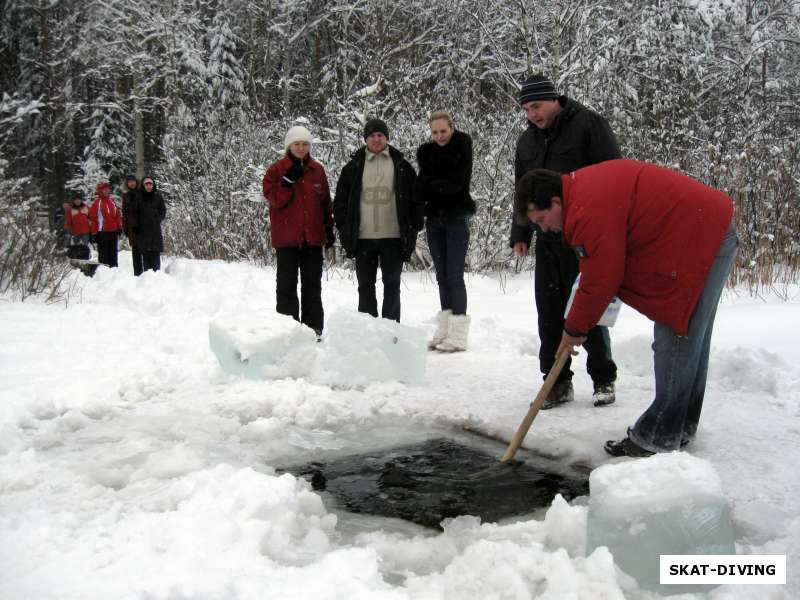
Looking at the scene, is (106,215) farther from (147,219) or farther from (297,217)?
(297,217)

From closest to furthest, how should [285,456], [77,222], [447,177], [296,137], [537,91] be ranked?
[285,456] < [537,91] < [447,177] < [296,137] < [77,222]

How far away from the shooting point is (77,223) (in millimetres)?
16203

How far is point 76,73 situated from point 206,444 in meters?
28.8

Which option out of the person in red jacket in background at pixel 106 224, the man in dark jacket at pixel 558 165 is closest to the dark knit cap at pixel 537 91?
the man in dark jacket at pixel 558 165

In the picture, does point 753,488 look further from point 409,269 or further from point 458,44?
point 458,44

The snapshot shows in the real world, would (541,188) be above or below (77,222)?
above

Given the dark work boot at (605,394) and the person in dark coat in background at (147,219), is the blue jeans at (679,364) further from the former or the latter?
the person in dark coat in background at (147,219)

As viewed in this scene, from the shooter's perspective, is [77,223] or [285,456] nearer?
[285,456]

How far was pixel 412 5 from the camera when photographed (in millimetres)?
22078

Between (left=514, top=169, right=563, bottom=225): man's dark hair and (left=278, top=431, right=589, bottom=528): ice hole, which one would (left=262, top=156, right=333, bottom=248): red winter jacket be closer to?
(left=278, top=431, right=589, bottom=528): ice hole

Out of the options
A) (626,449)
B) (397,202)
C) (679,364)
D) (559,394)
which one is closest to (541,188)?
(679,364)

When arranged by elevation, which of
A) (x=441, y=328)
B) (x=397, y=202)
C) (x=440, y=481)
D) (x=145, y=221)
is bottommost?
(x=440, y=481)

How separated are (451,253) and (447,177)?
0.59m

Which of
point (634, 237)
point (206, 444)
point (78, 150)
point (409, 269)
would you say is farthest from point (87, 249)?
point (78, 150)
